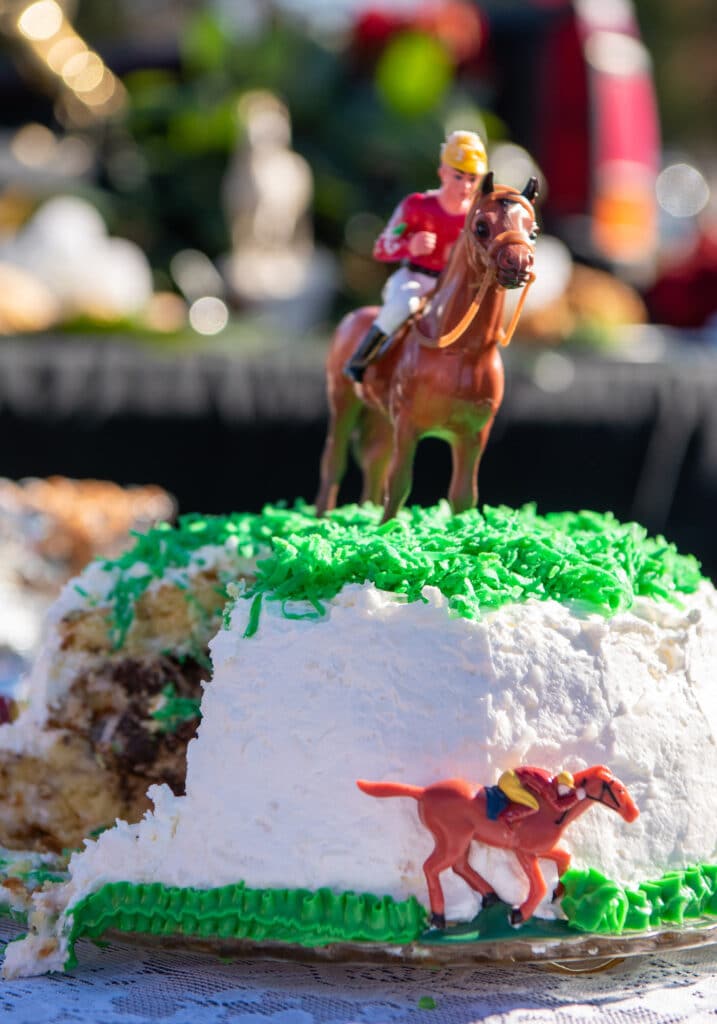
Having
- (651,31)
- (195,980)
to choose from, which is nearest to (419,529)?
(195,980)

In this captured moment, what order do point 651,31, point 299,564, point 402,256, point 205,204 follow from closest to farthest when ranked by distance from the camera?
point 299,564 → point 402,256 → point 205,204 → point 651,31

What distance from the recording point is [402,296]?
Answer: 6.59ft

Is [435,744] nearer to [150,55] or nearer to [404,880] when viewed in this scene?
[404,880]

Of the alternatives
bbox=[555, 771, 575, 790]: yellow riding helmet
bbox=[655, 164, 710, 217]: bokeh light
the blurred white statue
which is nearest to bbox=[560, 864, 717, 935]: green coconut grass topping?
bbox=[555, 771, 575, 790]: yellow riding helmet

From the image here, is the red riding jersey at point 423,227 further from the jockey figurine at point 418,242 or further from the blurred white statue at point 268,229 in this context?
the blurred white statue at point 268,229

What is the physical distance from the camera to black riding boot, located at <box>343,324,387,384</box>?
2.04 m

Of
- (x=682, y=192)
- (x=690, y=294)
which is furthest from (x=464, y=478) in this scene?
(x=682, y=192)

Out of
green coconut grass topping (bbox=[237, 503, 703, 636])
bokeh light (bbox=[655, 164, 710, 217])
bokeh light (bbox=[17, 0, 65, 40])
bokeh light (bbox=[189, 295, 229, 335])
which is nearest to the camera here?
green coconut grass topping (bbox=[237, 503, 703, 636])

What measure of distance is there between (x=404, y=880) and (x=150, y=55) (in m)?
5.63

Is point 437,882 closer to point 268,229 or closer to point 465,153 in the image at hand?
point 465,153

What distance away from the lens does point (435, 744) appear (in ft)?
5.24

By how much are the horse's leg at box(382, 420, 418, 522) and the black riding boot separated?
11 cm

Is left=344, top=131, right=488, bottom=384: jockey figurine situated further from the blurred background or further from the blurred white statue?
the blurred white statue

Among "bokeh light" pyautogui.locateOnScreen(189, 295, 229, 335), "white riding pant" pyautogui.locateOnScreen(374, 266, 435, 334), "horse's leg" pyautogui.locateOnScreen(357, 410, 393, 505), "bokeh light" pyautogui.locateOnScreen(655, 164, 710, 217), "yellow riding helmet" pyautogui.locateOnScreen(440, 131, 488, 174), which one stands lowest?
"horse's leg" pyautogui.locateOnScreen(357, 410, 393, 505)
